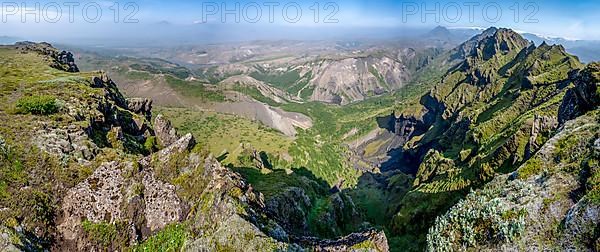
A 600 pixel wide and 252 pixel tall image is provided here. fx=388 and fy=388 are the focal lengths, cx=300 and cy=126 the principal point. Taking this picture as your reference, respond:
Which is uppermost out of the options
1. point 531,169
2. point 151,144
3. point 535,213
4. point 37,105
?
point 37,105

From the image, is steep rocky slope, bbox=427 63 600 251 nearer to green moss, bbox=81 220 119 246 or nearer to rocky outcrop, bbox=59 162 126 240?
green moss, bbox=81 220 119 246

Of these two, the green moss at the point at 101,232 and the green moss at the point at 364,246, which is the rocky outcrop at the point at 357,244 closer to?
the green moss at the point at 364,246

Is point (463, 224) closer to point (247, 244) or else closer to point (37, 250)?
point (247, 244)

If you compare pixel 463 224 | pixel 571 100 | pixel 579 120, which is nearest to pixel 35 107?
pixel 463 224

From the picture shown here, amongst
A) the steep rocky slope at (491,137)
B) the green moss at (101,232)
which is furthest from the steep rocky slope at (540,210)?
the green moss at (101,232)

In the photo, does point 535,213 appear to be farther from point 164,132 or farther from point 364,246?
point 164,132

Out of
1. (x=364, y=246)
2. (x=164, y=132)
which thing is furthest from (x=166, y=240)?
(x=164, y=132)

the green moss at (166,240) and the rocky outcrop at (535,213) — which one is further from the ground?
the rocky outcrop at (535,213)

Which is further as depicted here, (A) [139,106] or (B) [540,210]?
(A) [139,106]
